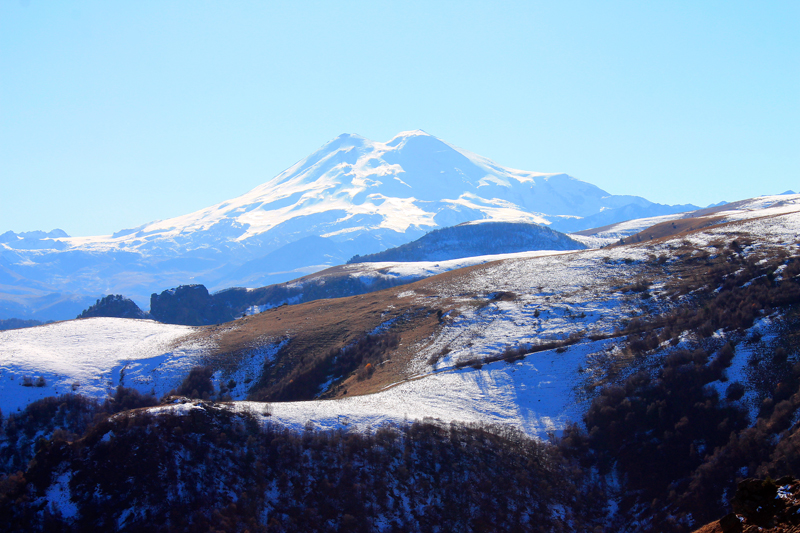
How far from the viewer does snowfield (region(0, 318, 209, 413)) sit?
58.4 metres

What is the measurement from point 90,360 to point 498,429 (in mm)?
56089

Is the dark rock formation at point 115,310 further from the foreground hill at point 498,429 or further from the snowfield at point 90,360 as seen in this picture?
the foreground hill at point 498,429

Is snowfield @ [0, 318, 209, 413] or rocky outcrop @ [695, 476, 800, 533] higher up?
snowfield @ [0, 318, 209, 413]

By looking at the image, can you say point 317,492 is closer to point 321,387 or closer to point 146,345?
point 321,387

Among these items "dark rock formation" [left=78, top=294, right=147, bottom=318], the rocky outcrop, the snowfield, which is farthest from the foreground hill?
Result: "dark rock formation" [left=78, top=294, right=147, bottom=318]

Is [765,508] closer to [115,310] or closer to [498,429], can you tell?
[498,429]

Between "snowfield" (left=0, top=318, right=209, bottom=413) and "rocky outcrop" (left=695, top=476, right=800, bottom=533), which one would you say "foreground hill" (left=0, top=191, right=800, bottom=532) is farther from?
"rocky outcrop" (left=695, top=476, right=800, bottom=533)

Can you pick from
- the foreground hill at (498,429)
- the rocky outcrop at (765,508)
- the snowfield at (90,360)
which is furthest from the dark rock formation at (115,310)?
the rocky outcrop at (765,508)

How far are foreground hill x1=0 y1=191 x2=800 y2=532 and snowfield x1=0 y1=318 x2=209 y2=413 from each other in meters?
4.78

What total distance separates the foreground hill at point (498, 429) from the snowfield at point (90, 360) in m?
4.78

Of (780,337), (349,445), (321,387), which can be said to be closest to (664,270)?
(780,337)

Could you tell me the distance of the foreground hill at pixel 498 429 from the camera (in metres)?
28.8

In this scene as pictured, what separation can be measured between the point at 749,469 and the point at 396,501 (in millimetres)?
20154

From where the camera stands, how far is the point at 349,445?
33750 mm
